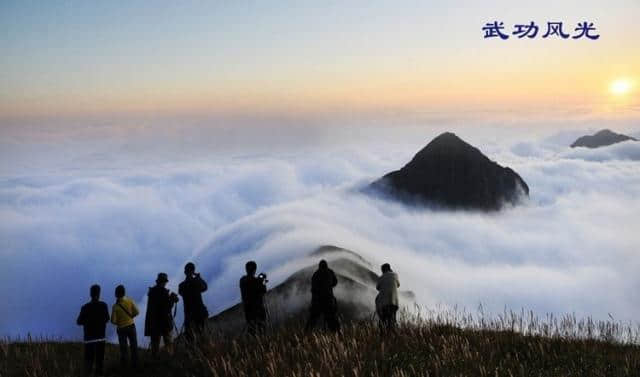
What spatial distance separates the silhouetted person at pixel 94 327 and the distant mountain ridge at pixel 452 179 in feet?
546

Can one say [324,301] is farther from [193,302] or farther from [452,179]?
[452,179]

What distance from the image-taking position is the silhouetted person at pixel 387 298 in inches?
588

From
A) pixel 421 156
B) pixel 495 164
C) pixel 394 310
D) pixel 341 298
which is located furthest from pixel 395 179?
pixel 394 310

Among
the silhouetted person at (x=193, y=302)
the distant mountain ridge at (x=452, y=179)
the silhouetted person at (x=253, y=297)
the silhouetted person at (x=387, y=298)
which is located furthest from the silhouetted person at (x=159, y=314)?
the distant mountain ridge at (x=452, y=179)

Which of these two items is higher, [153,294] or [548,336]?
[153,294]

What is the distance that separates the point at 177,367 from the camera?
41.3 ft

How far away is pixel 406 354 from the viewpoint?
11875mm

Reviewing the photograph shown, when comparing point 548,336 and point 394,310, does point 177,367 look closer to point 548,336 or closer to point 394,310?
point 394,310

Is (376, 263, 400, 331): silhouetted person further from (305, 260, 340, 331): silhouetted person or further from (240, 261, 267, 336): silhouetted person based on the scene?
(240, 261, 267, 336): silhouetted person

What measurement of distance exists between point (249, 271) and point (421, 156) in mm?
166651

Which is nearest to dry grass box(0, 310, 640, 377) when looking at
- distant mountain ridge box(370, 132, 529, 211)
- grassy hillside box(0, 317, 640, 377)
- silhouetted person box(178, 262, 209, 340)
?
grassy hillside box(0, 317, 640, 377)

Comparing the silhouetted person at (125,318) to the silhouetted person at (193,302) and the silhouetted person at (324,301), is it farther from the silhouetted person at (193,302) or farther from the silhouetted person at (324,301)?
the silhouetted person at (324,301)

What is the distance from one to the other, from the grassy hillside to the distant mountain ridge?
163 metres

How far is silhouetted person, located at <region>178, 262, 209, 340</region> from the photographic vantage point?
1402 cm
